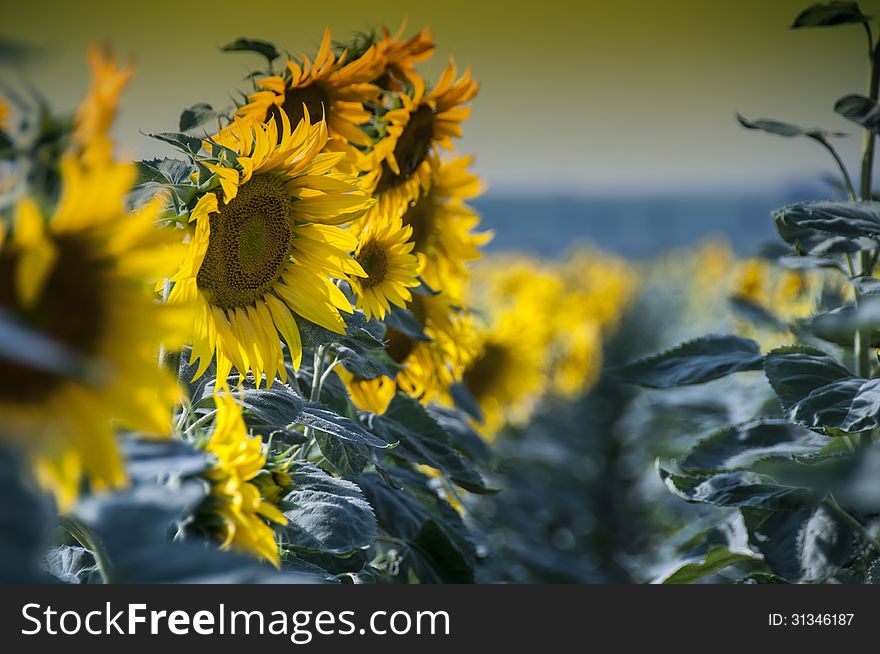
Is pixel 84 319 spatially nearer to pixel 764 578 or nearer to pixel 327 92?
pixel 327 92

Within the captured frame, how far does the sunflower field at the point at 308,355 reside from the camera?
53 cm

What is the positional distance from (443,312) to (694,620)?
2.67 ft

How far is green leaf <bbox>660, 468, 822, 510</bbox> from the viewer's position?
1.17 m

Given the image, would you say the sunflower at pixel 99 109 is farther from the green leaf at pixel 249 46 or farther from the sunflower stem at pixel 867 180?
the sunflower stem at pixel 867 180

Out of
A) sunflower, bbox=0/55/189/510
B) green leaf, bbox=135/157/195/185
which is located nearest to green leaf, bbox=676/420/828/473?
green leaf, bbox=135/157/195/185

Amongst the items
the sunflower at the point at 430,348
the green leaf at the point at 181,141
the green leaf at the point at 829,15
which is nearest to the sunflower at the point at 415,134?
the sunflower at the point at 430,348

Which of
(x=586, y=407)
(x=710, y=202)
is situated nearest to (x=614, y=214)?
(x=710, y=202)

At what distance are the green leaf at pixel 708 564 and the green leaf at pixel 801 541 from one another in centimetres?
3

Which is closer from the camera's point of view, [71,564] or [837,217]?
[71,564]

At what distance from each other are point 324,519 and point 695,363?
2.25 ft

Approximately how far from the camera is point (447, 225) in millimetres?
1531

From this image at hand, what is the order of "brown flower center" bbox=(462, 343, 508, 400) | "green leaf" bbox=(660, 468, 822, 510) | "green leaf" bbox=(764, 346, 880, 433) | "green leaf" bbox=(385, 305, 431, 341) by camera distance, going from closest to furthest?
"green leaf" bbox=(764, 346, 880, 433) < "green leaf" bbox=(660, 468, 822, 510) < "green leaf" bbox=(385, 305, 431, 341) < "brown flower center" bbox=(462, 343, 508, 400)

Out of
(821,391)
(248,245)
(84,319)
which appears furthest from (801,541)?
(84,319)

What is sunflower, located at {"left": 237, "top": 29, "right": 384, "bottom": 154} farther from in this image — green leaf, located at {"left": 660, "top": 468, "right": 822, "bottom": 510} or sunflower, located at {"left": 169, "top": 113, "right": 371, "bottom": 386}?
green leaf, located at {"left": 660, "top": 468, "right": 822, "bottom": 510}
